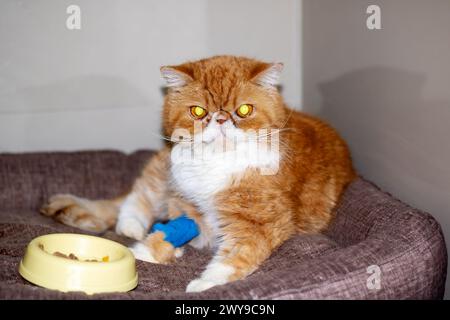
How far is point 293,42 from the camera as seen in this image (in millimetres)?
3385

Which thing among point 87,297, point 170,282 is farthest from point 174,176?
point 87,297

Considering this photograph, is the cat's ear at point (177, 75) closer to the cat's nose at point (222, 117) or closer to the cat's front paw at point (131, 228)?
the cat's nose at point (222, 117)

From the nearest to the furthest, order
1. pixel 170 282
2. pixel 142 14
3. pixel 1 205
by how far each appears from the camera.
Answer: pixel 170 282
pixel 1 205
pixel 142 14

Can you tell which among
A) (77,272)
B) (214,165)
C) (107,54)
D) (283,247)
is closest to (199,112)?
(214,165)

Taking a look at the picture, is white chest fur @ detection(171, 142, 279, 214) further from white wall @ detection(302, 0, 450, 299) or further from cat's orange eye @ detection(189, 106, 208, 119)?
white wall @ detection(302, 0, 450, 299)

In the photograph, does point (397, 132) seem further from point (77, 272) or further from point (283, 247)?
point (77, 272)

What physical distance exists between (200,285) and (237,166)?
55 cm

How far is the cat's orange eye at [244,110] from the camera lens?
2.16m

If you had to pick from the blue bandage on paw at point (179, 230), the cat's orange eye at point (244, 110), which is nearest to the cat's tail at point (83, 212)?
the blue bandage on paw at point (179, 230)

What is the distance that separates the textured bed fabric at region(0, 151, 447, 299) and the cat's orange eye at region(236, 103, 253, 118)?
562 mm

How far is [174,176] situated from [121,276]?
26.9 inches

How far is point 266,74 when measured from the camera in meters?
2.19

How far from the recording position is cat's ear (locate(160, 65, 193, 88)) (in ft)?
7.20
